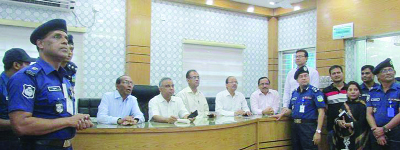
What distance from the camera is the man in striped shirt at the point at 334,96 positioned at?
3895 millimetres

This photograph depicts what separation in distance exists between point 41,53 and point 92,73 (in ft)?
12.5

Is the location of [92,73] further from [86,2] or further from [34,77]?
[34,77]

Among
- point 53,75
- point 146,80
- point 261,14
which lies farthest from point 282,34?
point 53,75

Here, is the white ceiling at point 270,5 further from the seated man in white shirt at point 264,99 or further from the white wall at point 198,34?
the seated man in white shirt at point 264,99

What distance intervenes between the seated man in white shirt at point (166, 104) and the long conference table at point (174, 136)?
455mm

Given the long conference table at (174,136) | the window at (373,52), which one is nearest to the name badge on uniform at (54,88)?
the long conference table at (174,136)

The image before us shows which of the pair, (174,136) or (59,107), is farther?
(174,136)

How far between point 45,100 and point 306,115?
3035 millimetres

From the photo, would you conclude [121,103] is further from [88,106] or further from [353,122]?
[353,122]

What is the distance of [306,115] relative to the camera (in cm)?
382

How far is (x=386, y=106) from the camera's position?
139 inches

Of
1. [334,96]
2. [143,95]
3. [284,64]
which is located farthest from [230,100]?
[284,64]

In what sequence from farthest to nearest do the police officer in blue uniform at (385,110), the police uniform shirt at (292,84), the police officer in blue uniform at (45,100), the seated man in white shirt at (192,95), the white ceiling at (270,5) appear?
the white ceiling at (270,5), the police uniform shirt at (292,84), the seated man in white shirt at (192,95), the police officer in blue uniform at (385,110), the police officer in blue uniform at (45,100)

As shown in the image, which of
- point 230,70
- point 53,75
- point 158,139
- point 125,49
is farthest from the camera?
point 230,70
